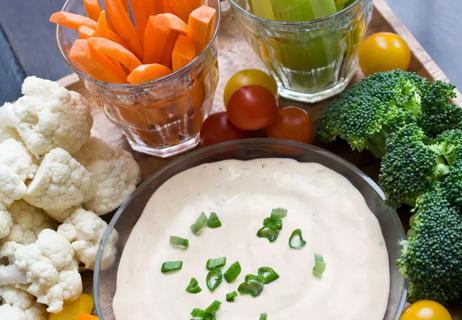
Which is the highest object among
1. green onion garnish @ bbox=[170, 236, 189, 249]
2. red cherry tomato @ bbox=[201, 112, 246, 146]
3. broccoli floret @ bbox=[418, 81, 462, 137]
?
broccoli floret @ bbox=[418, 81, 462, 137]

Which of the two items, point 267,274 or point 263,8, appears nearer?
point 267,274


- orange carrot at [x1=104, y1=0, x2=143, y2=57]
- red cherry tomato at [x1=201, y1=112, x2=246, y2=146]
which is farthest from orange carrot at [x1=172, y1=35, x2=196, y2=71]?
red cherry tomato at [x1=201, y1=112, x2=246, y2=146]

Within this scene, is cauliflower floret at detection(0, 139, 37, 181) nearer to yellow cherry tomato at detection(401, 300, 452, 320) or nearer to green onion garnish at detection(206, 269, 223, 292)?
green onion garnish at detection(206, 269, 223, 292)

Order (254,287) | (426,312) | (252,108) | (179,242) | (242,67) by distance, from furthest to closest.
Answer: (242,67) < (252,108) < (179,242) < (254,287) < (426,312)

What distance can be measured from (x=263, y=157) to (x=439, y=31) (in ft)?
3.00

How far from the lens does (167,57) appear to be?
174 centimetres

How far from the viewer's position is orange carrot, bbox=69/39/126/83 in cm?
163

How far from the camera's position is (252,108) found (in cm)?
178

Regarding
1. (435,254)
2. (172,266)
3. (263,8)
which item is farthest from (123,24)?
(435,254)

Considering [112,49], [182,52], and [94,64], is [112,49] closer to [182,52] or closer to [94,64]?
[94,64]

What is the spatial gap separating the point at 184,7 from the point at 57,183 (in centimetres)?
51

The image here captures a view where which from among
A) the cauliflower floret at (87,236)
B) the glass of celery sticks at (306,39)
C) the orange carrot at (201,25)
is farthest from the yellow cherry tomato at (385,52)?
the cauliflower floret at (87,236)

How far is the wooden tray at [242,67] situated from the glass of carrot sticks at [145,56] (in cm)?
Result: 13

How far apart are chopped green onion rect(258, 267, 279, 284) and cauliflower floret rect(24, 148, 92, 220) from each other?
463mm
